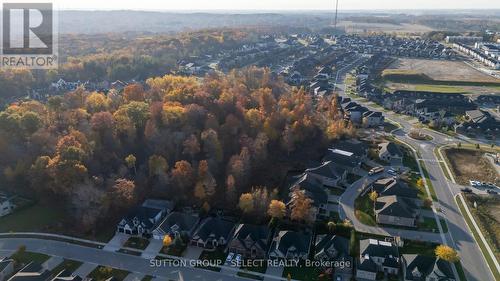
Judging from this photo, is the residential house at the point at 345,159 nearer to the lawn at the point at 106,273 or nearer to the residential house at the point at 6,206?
the lawn at the point at 106,273

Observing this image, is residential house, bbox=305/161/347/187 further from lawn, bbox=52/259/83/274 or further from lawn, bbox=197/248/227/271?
lawn, bbox=52/259/83/274

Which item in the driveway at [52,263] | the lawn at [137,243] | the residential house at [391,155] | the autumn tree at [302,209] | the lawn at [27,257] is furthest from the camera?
the residential house at [391,155]

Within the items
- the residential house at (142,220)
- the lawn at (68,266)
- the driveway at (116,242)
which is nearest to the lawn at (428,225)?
the residential house at (142,220)

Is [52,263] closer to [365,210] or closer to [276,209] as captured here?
[276,209]

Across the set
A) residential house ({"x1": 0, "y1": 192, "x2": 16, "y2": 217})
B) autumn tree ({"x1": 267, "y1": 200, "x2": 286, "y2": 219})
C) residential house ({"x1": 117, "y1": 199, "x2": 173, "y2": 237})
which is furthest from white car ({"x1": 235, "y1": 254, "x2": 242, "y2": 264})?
residential house ({"x1": 0, "y1": 192, "x2": 16, "y2": 217})

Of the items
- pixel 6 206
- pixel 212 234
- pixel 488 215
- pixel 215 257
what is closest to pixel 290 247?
pixel 215 257

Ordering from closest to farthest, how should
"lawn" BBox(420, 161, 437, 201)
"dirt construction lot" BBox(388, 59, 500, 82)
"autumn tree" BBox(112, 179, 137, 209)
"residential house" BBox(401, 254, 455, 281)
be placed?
1. "residential house" BBox(401, 254, 455, 281)
2. "autumn tree" BBox(112, 179, 137, 209)
3. "lawn" BBox(420, 161, 437, 201)
4. "dirt construction lot" BBox(388, 59, 500, 82)
